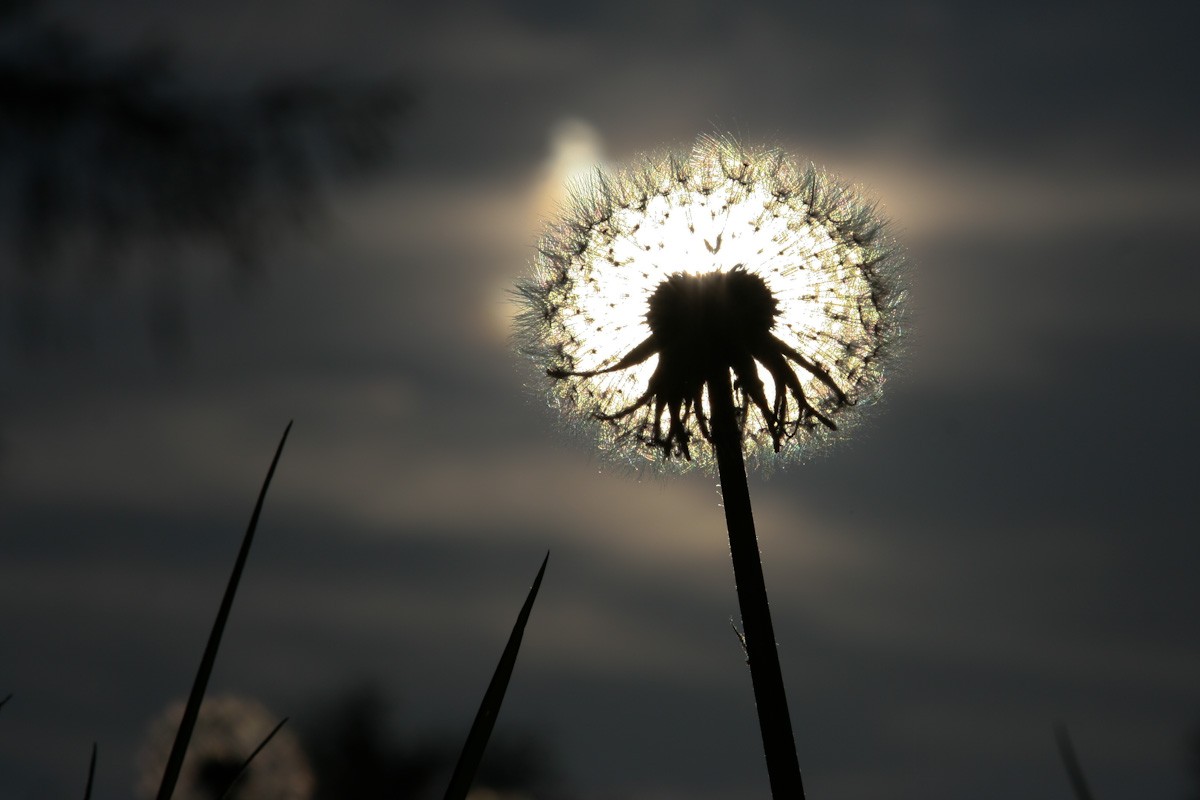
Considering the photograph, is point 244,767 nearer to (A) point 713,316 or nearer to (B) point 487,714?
(B) point 487,714

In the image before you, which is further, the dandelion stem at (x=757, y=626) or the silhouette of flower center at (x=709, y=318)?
the silhouette of flower center at (x=709, y=318)

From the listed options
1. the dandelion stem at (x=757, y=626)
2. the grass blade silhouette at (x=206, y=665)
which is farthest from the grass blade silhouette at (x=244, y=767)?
the dandelion stem at (x=757, y=626)

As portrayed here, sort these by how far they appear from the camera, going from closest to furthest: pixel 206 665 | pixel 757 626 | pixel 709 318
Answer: pixel 206 665 < pixel 757 626 < pixel 709 318

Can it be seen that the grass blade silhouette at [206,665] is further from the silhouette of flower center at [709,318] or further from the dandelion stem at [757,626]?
the silhouette of flower center at [709,318]

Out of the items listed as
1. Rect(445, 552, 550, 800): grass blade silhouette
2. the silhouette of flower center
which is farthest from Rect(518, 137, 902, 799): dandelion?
Rect(445, 552, 550, 800): grass blade silhouette

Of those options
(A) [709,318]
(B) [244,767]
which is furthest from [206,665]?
(A) [709,318]

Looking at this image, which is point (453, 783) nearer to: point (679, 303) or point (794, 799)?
point (794, 799)

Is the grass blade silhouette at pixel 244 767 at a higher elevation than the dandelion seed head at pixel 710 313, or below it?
below
